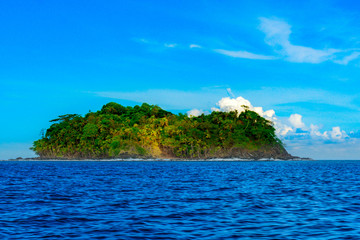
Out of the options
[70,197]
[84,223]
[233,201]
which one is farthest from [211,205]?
[70,197]

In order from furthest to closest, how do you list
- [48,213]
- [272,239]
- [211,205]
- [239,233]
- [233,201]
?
[233,201] < [211,205] < [48,213] < [239,233] < [272,239]

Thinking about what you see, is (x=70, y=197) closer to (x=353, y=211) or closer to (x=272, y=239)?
(x=272, y=239)

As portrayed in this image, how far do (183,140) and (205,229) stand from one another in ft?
586

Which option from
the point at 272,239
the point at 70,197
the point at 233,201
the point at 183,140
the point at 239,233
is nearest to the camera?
the point at 272,239

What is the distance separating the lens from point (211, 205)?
84.6 feet

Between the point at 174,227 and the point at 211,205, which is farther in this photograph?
the point at 211,205

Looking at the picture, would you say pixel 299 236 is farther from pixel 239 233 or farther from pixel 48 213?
pixel 48 213

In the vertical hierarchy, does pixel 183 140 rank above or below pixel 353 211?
above

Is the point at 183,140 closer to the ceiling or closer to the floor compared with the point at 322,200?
closer to the ceiling

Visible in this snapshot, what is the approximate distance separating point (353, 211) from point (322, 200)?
214 inches

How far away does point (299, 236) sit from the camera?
16312 mm

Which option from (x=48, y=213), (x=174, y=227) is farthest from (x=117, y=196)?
(x=174, y=227)

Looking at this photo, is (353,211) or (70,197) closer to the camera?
(353,211)

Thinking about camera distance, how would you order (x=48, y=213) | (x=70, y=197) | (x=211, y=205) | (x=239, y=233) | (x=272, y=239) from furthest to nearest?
(x=70, y=197)
(x=211, y=205)
(x=48, y=213)
(x=239, y=233)
(x=272, y=239)
